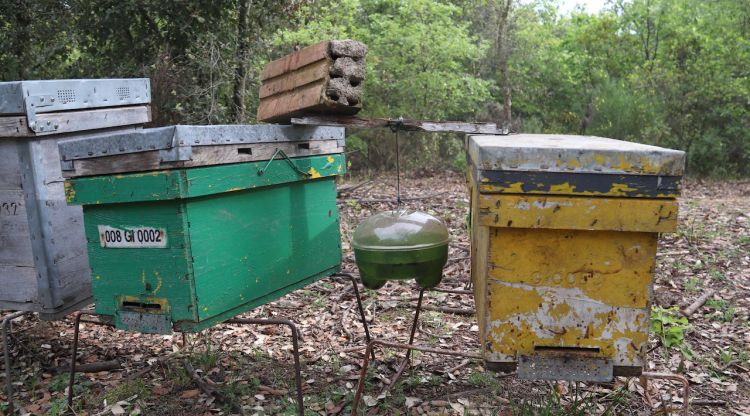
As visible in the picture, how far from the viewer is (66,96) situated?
3131mm

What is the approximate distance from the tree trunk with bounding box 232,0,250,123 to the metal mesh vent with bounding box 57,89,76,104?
4.88m

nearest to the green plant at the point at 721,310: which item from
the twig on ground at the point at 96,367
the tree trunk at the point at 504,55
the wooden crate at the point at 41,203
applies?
the twig on ground at the point at 96,367

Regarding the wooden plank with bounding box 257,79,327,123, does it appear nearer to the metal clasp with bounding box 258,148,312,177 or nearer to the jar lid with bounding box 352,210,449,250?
the metal clasp with bounding box 258,148,312,177

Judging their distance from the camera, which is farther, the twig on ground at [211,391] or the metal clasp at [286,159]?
the twig on ground at [211,391]

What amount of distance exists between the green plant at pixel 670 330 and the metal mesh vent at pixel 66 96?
3910 millimetres

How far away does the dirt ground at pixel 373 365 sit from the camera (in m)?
3.37

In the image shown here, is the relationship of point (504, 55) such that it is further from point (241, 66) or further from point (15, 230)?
point (15, 230)

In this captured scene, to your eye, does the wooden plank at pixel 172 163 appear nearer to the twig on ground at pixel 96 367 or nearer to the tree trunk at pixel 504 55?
the twig on ground at pixel 96 367

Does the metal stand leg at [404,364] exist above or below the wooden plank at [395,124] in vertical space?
below

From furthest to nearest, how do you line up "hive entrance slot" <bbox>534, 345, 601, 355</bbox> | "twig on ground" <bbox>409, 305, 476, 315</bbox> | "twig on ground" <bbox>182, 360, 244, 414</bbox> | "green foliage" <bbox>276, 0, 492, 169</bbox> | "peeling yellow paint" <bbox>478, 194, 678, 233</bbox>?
"green foliage" <bbox>276, 0, 492, 169</bbox> → "twig on ground" <bbox>409, 305, 476, 315</bbox> → "twig on ground" <bbox>182, 360, 244, 414</bbox> → "hive entrance slot" <bbox>534, 345, 601, 355</bbox> → "peeling yellow paint" <bbox>478, 194, 678, 233</bbox>

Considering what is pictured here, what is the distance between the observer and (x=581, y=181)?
80.0 inches

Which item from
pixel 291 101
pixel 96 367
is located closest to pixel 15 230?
pixel 96 367

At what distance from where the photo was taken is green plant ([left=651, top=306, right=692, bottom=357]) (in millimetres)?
3912

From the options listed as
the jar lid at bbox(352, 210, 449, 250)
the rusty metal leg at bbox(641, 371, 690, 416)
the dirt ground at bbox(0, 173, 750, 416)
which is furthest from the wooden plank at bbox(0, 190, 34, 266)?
the rusty metal leg at bbox(641, 371, 690, 416)
